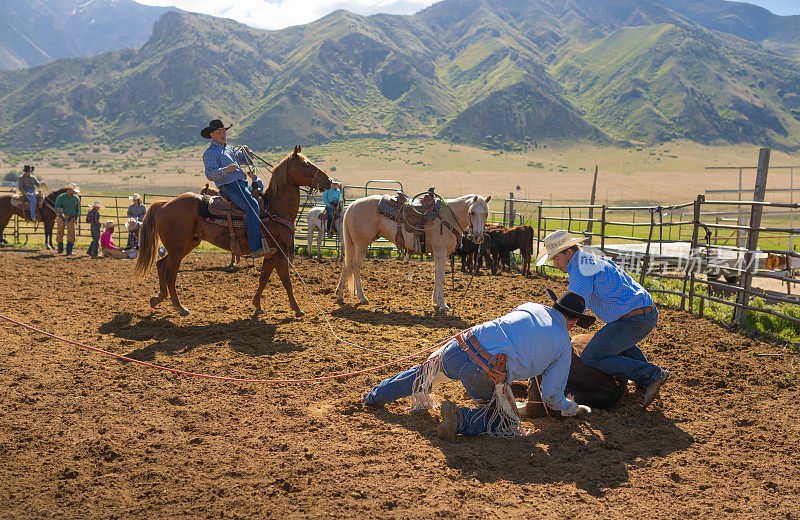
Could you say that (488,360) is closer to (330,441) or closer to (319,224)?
(330,441)

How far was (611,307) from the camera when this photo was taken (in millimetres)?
4723

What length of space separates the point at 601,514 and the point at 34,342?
616 cm

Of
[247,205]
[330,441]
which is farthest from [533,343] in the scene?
[247,205]

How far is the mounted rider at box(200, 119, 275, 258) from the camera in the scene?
752 centimetres

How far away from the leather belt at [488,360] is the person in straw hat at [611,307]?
0.89m

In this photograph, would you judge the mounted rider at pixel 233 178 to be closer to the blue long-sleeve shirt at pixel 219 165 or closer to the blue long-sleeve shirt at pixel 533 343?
the blue long-sleeve shirt at pixel 219 165

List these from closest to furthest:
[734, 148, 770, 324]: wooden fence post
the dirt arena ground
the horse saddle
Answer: the dirt arena ground, [734, 148, 770, 324]: wooden fence post, the horse saddle

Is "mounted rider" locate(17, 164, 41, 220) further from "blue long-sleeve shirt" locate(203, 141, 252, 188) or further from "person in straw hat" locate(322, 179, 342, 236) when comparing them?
"blue long-sleeve shirt" locate(203, 141, 252, 188)

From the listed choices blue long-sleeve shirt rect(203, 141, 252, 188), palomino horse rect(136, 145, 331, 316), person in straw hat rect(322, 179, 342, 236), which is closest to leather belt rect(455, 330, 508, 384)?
palomino horse rect(136, 145, 331, 316)

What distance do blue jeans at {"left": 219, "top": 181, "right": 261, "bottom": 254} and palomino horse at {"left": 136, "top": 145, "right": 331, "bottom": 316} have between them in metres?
0.24

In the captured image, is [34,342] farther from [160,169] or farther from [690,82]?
[690,82]

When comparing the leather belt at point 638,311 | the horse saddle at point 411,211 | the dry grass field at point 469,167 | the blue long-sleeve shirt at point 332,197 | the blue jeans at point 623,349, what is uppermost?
the dry grass field at point 469,167

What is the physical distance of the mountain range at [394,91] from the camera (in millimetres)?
117188

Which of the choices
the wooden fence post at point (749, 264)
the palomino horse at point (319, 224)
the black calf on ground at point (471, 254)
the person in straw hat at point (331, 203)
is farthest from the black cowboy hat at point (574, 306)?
the person in straw hat at point (331, 203)
